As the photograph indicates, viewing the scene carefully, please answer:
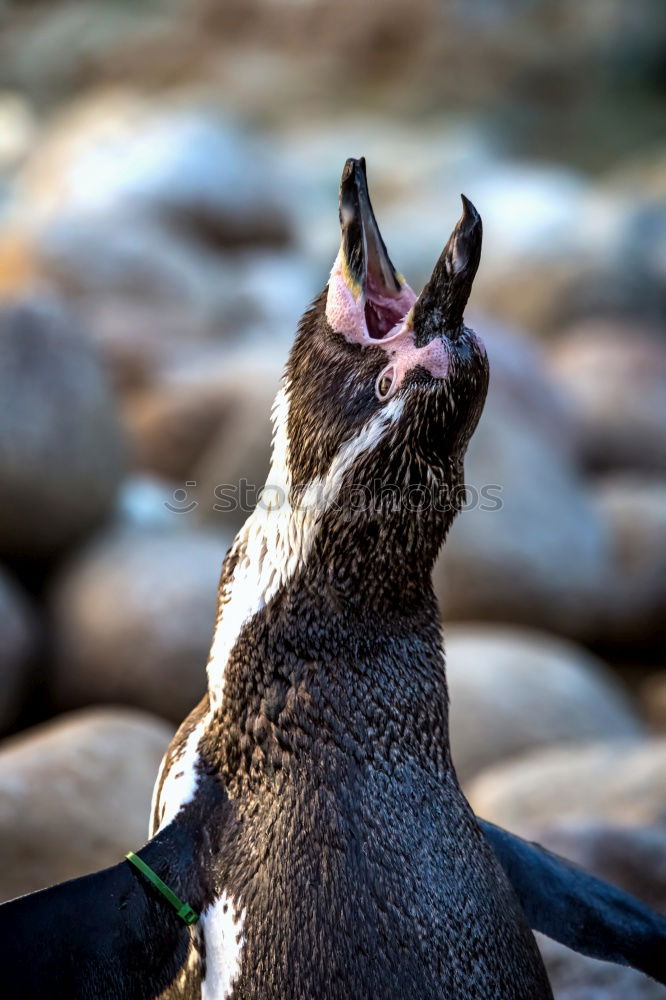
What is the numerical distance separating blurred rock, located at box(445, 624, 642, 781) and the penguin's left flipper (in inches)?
55.3

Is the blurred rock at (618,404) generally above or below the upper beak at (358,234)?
above

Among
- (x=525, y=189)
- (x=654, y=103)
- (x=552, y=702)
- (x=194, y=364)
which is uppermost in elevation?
(x=654, y=103)

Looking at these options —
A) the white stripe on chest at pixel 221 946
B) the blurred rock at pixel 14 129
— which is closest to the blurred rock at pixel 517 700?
the white stripe on chest at pixel 221 946

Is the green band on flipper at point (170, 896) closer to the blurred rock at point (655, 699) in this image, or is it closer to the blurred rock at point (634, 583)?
the blurred rock at point (655, 699)

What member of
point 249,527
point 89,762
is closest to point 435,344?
point 249,527

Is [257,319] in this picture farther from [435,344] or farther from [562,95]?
[562,95]

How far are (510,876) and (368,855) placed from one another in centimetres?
39

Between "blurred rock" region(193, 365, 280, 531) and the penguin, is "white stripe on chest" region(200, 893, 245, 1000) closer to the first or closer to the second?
the penguin

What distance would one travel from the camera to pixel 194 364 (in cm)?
509

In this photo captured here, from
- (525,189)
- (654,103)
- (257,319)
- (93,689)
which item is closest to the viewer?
(93,689)

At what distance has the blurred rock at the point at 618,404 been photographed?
5.52 metres

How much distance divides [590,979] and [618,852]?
13.2 inches

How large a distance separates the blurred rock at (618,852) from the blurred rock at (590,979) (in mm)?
243

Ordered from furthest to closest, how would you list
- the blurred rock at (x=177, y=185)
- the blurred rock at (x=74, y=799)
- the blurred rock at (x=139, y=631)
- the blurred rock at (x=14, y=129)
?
the blurred rock at (x=14, y=129) → the blurred rock at (x=177, y=185) → the blurred rock at (x=139, y=631) → the blurred rock at (x=74, y=799)
